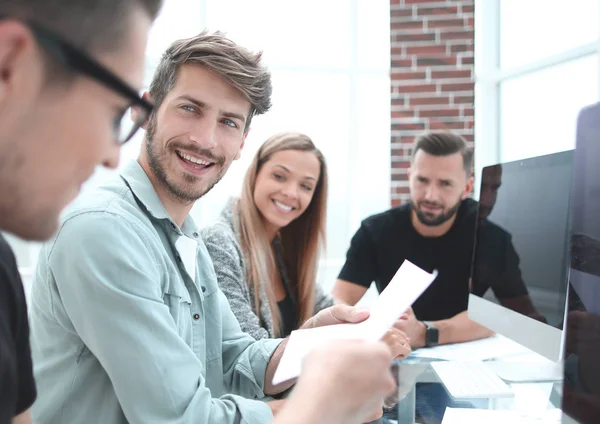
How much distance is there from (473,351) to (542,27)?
3438 millimetres

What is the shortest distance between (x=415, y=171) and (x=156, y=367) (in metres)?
2.11

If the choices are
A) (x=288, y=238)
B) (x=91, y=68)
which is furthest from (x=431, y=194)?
(x=91, y=68)

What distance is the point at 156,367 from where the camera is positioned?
957mm

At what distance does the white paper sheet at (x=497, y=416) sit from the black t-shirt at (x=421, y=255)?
4.51 ft

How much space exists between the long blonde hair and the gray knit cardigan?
0.12 ft

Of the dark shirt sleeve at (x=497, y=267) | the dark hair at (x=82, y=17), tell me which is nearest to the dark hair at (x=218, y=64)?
the dark hair at (x=82, y=17)

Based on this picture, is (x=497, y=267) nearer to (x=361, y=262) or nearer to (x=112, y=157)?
(x=361, y=262)

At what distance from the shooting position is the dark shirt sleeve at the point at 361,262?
2.71 meters

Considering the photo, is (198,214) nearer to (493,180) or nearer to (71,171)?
(493,180)

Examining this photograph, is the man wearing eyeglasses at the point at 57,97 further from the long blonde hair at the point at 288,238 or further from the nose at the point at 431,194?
the nose at the point at 431,194

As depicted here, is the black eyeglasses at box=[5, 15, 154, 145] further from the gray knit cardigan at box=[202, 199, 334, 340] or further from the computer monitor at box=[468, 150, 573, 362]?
the gray knit cardigan at box=[202, 199, 334, 340]

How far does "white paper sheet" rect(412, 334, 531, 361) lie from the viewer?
1.76 meters

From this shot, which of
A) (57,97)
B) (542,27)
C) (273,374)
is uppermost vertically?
(542,27)

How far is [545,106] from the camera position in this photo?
13.7 feet
